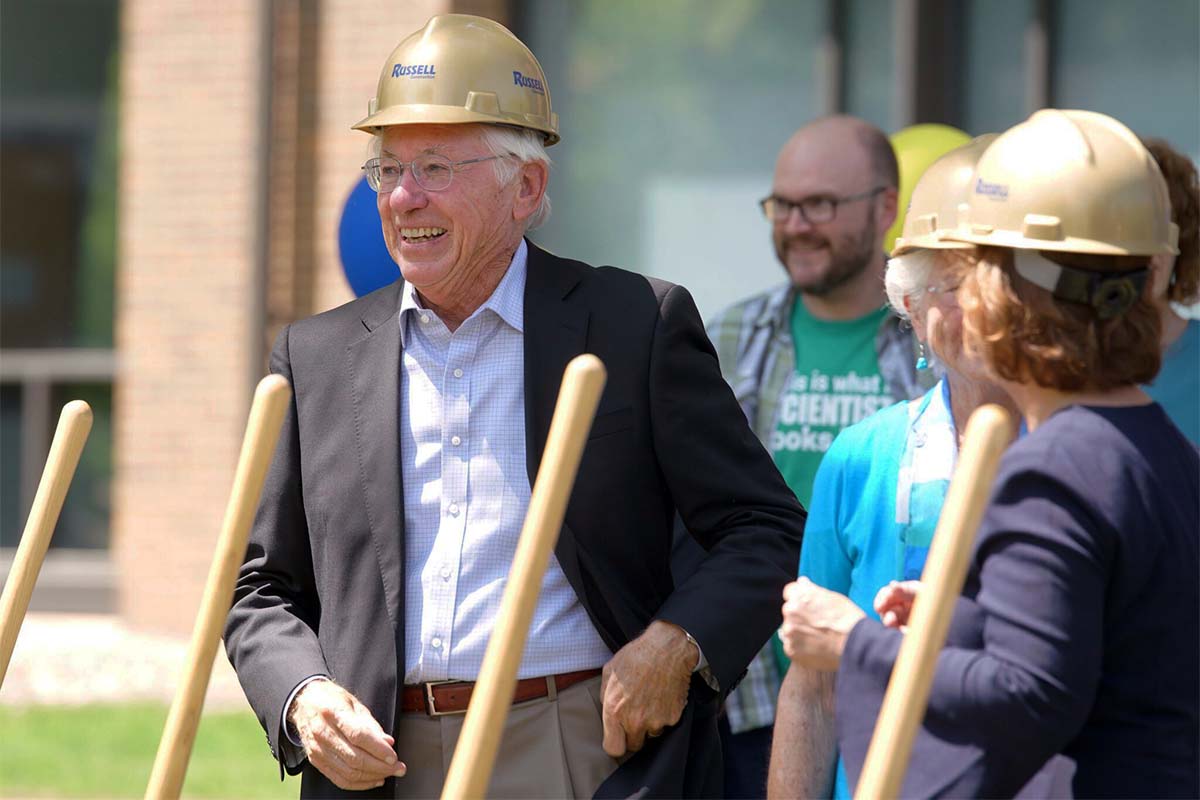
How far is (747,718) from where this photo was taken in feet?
14.3

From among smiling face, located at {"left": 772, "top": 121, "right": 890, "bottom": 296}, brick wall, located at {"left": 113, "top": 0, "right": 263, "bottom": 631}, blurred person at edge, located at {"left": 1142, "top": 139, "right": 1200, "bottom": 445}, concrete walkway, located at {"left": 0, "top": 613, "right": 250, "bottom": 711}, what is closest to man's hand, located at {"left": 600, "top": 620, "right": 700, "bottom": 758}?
blurred person at edge, located at {"left": 1142, "top": 139, "right": 1200, "bottom": 445}

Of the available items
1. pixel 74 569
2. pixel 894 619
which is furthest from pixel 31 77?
pixel 894 619

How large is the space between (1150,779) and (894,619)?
404 millimetres

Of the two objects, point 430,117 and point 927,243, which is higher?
point 430,117

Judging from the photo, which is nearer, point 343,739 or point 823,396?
point 343,739

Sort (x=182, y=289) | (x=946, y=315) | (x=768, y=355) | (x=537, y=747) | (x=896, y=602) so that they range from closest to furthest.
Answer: (x=896, y=602)
(x=946, y=315)
(x=537, y=747)
(x=768, y=355)
(x=182, y=289)

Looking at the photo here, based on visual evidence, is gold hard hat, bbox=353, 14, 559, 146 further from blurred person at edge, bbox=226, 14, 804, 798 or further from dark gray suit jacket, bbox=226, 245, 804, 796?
dark gray suit jacket, bbox=226, 245, 804, 796

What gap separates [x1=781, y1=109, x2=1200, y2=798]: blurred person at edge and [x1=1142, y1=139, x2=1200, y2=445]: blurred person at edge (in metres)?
0.13

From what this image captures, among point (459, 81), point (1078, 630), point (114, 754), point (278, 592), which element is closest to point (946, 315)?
point (1078, 630)

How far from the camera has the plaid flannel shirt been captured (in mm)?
4719

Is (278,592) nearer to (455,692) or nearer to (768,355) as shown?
(455,692)

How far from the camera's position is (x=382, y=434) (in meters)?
2.92

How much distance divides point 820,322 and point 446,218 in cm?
214

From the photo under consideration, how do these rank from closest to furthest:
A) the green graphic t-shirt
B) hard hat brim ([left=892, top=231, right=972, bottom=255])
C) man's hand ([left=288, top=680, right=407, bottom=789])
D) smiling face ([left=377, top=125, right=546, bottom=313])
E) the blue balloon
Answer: hard hat brim ([left=892, top=231, right=972, bottom=255]) → man's hand ([left=288, top=680, right=407, bottom=789]) → smiling face ([left=377, top=125, right=546, bottom=313]) → the blue balloon → the green graphic t-shirt
